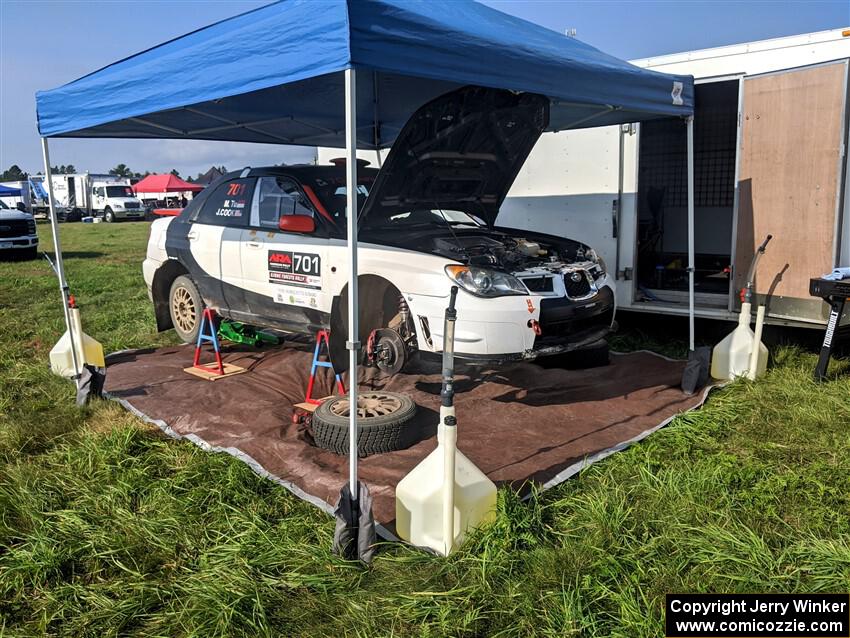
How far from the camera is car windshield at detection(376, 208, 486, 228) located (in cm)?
549

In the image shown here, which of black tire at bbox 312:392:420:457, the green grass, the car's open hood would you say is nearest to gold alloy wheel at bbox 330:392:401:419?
black tire at bbox 312:392:420:457

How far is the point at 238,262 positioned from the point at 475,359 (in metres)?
2.68

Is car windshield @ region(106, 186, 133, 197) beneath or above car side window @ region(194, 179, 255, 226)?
above

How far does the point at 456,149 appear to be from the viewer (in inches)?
211

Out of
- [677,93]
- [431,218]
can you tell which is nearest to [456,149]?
[431,218]

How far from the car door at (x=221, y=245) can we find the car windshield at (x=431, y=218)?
147 centimetres

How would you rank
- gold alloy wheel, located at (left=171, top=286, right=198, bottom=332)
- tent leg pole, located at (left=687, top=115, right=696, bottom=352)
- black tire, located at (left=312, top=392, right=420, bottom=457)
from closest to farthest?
black tire, located at (left=312, top=392, right=420, bottom=457) < tent leg pole, located at (left=687, top=115, right=696, bottom=352) < gold alloy wheel, located at (left=171, top=286, right=198, bottom=332)

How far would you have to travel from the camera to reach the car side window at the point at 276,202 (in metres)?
5.68

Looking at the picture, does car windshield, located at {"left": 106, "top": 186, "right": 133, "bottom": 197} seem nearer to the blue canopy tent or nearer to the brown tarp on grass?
the blue canopy tent

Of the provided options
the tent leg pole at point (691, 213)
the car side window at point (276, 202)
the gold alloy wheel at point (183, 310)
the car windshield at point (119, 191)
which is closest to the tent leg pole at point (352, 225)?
the car side window at point (276, 202)

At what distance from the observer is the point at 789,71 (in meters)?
5.35

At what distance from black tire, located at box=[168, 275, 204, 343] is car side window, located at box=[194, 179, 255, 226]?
2.29 feet

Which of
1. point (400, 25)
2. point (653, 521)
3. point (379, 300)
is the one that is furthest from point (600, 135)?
point (653, 521)

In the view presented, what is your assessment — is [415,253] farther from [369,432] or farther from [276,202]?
[276,202]
